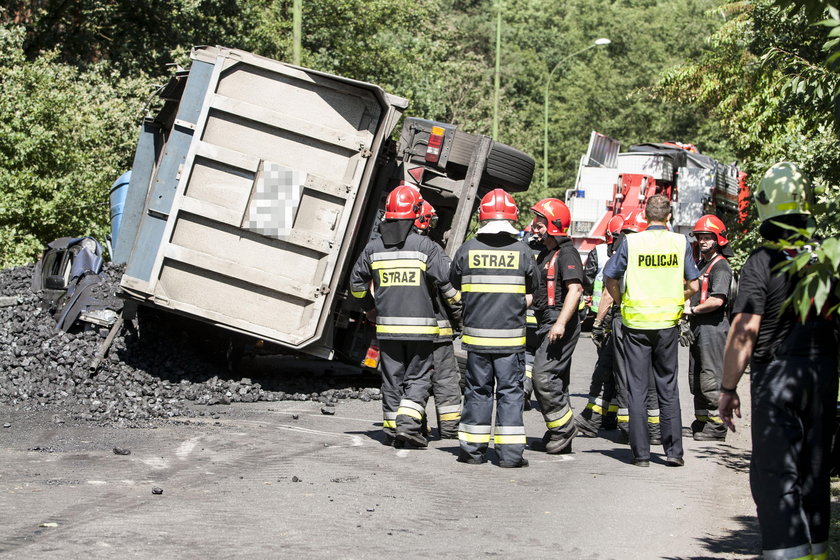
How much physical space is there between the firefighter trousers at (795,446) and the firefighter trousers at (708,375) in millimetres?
4489

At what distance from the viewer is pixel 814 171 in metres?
10.9

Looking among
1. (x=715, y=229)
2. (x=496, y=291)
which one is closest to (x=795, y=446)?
(x=496, y=291)

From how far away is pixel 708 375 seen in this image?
370 inches

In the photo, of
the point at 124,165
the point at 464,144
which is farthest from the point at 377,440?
the point at 124,165

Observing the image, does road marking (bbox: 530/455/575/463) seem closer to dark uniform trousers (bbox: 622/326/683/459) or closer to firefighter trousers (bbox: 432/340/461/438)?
dark uniform trousers (bbox: 622/326/683/459)

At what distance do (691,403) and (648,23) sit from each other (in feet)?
194

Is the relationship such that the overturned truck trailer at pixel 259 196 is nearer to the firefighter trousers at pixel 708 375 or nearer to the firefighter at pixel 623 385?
the firefighter at pixel 623 385

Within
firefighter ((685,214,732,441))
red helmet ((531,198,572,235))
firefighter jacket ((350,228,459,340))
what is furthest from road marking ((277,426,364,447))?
firefighter ((685,214,732,441))

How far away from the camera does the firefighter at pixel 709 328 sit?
370 inches

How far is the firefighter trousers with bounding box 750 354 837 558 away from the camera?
482 cm

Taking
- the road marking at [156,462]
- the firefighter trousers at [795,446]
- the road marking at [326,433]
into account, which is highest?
the firefighter trousers at [795,446]

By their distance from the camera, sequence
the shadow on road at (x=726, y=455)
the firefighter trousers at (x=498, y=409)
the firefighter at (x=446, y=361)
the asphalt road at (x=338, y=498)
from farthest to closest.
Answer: the firefighter at (x=446, y=361), the shadow on road at (x=726, y=455), the firefighter trousers at (x=498, y=409), the asphalt road at (x=338, y=498)

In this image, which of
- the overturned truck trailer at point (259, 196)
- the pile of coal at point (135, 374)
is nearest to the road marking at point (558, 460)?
the overturned truck trailer at point (259, 196)

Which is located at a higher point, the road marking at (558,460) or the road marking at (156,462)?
the road marking at (558,460)
